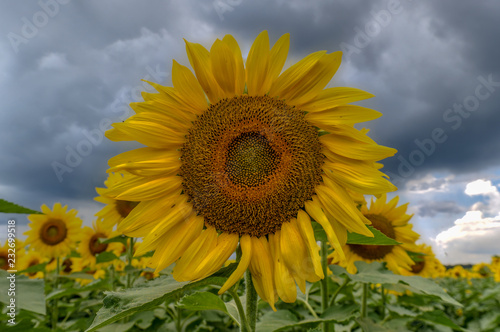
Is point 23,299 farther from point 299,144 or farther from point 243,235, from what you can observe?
point 299,144

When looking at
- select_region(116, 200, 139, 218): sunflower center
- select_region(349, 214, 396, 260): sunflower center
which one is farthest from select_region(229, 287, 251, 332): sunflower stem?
select_region(116, 200, 139, 218): sunflower center

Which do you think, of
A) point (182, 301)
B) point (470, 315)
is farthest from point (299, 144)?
point (470, 315)

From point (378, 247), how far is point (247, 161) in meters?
3.04

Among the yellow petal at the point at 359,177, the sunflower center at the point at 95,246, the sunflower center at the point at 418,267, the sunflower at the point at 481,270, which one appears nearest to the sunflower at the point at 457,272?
the sunflower at the point at 481,270

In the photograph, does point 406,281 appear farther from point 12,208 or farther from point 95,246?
point 95,246

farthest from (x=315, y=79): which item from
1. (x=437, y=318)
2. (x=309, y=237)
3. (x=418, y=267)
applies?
(x=418, y=267)

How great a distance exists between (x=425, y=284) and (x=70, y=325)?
4118 mm

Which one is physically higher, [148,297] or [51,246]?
[51,246]

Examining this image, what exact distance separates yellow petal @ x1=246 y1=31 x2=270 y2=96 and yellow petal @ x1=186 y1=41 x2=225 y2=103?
20cm

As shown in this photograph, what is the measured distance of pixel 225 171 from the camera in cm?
207

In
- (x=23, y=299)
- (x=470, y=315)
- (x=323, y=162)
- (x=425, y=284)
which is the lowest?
(x=470, y=315)

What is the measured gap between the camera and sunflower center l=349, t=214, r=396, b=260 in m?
4.45

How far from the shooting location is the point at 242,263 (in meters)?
1.87

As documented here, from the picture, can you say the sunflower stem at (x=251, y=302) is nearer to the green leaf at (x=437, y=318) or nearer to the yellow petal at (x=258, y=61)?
the yellow petal at (x=258, y=61)
